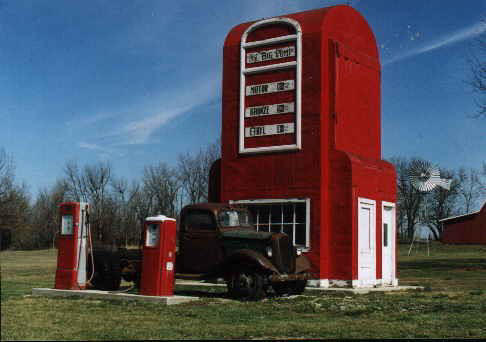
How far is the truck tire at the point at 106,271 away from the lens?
15578 millimetres

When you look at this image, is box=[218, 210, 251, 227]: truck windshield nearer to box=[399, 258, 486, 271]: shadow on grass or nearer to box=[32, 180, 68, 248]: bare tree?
box=[399, 258, 486, 271]: shadow on grass

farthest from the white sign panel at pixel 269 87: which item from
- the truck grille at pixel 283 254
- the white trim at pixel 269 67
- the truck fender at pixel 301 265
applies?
the truck grille at pixel 283 254

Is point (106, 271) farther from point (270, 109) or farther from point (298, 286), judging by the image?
point (270, 109)

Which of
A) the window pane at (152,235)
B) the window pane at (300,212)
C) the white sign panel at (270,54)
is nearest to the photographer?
the window pane at (152,235)

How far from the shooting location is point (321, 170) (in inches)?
739

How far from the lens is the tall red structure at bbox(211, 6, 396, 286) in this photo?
18781mm

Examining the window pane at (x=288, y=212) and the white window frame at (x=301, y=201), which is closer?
the white window frame at (x=301, y=201)

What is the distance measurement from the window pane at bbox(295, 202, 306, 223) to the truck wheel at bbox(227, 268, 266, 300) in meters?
5.04

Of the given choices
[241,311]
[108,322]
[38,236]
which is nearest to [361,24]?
[241,311]

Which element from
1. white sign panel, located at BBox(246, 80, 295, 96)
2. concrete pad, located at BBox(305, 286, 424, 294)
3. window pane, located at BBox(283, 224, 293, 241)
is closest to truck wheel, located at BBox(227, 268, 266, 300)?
concrete pad, located at BBox(305, 286, 424, 294)

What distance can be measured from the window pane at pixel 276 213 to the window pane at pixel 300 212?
527 mm

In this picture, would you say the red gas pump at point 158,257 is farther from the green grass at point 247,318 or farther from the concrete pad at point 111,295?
the green grass at point 247,318

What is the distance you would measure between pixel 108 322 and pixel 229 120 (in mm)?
11367

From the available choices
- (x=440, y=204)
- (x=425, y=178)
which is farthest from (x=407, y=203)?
(x=425, y=178)
